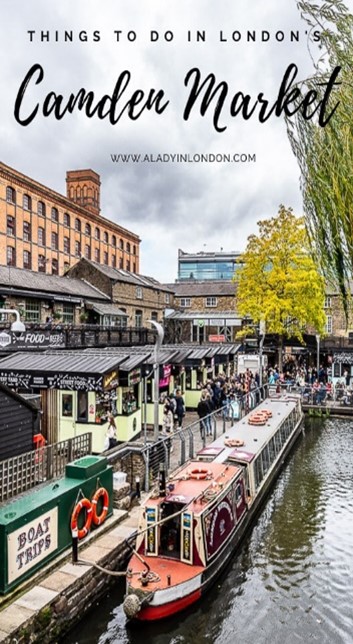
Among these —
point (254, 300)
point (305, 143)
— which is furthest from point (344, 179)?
point (254, 300)

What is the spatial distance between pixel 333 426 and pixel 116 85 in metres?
19.7

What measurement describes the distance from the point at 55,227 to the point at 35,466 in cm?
4653

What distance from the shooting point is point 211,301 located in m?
51.7

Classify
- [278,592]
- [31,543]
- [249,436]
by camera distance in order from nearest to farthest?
[31,543]
[278,592]
[249,436]

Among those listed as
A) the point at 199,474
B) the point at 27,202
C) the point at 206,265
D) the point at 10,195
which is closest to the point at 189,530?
the point at 199,474

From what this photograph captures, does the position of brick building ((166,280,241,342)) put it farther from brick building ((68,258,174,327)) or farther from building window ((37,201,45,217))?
building window ((37,201,45,217))

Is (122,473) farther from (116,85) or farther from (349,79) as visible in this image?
(349,79)

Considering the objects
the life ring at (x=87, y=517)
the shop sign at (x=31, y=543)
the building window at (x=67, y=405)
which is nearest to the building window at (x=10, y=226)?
the building window at (x=67, y=405)

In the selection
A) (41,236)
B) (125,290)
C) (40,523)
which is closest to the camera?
(40,523)

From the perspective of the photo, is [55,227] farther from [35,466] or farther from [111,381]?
[35,466]

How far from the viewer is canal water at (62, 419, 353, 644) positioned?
7.66 metres

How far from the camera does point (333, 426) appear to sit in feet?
77.2

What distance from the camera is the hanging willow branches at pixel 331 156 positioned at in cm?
575

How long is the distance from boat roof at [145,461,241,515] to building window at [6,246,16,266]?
126ft
